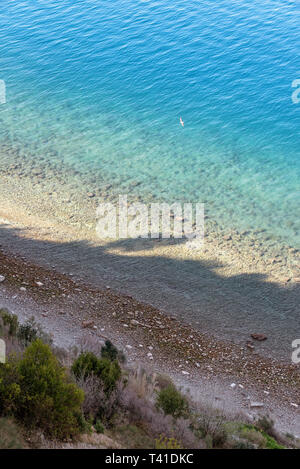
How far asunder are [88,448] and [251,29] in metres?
33.8

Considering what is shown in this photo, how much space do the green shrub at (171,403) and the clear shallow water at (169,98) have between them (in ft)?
32.0

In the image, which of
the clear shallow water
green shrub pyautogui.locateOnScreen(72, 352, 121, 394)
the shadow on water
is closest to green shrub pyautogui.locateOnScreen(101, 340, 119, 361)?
green shrub pyautogui.locateOnScreen(72, 352, 121, 394)

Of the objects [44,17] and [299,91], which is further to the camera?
[44,17]

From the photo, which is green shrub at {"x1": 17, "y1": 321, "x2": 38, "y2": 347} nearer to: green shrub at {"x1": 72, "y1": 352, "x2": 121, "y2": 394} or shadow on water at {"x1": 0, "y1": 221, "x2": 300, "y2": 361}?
green shrub at {"x1": 72, "y1": 352, "x2": 121, "y2": 394}

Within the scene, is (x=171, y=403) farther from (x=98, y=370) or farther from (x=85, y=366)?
(x=85, y=366)

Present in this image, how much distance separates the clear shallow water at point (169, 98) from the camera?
20766 millimetres

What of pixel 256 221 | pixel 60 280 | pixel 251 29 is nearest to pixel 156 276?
pixel 60 280

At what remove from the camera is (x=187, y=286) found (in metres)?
15.1

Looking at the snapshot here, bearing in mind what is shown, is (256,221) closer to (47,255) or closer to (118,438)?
(47,255)

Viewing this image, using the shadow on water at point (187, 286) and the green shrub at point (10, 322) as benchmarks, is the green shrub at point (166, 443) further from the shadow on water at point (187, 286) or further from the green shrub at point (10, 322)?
the shadow on water at point (187, 286)

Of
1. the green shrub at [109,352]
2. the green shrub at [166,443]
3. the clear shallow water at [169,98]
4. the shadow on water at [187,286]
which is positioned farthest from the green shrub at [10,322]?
the clear shallow water at [169,98]

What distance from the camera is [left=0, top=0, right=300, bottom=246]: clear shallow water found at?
818 inches

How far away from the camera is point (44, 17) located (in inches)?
1549

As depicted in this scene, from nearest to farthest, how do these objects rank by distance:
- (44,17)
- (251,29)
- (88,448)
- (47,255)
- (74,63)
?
(88,448)
(47,255)
(74,63)
(251,29)
(44,17)
